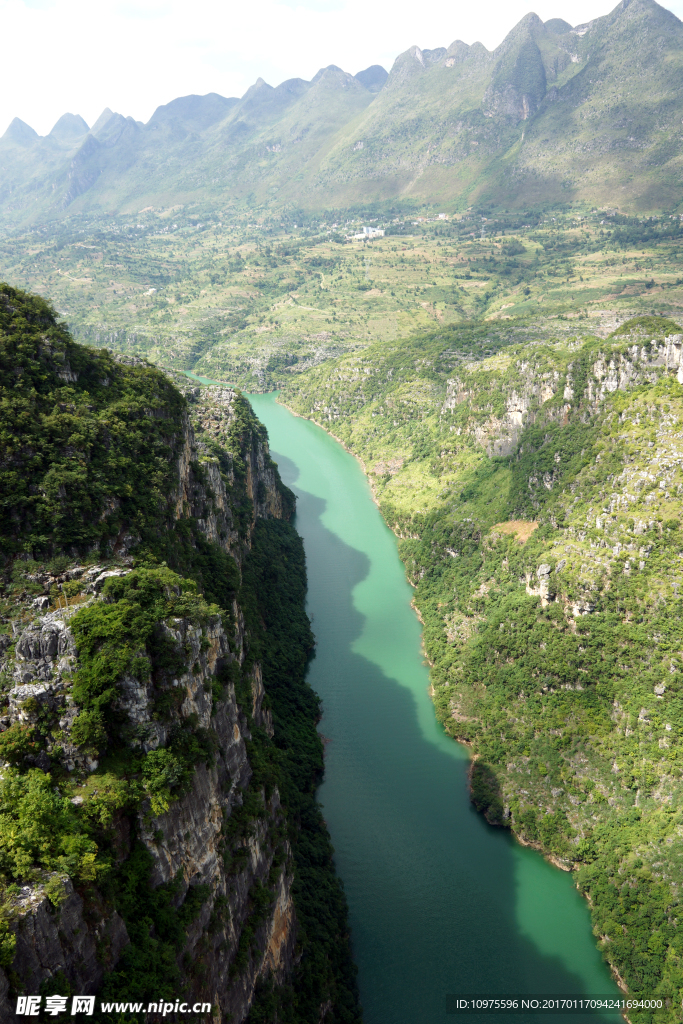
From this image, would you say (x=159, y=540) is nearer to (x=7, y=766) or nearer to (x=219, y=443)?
(x=7, y=766)

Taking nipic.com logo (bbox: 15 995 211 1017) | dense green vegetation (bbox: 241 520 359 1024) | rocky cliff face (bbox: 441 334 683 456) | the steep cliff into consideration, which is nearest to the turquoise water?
dense green vegetation (bbox: 241 520 359 1024)

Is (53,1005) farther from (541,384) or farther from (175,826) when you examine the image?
(541,384)

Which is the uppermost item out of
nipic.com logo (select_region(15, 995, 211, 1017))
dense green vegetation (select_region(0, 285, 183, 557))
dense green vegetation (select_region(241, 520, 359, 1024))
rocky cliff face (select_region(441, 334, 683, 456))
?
rocky cliff face (select_region(441, 334, 683, 456))

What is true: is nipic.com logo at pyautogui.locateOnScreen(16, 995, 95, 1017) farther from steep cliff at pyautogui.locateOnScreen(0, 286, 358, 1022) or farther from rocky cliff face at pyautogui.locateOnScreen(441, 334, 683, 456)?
rocky cliff face at pyautogui.locateOnScreen(441, 334, 683, 456)

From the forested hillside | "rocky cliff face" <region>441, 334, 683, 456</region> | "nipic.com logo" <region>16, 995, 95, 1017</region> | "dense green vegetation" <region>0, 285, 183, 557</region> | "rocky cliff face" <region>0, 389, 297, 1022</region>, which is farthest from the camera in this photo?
"rocky cliff face" <region>441, 334, 683, 456</region>

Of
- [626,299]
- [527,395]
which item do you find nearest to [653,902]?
[527,395]

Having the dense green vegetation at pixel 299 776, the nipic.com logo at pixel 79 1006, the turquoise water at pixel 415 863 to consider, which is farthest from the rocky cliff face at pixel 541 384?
the nipic.com logo at pixel 79 1006
